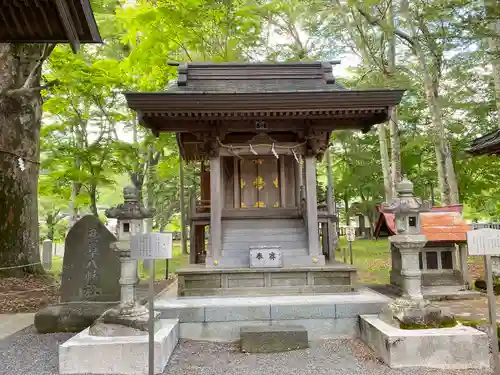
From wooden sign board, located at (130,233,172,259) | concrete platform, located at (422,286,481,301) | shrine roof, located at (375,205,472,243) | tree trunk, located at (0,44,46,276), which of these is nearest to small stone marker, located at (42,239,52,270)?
tree trunk, located at (0,44,46,276)

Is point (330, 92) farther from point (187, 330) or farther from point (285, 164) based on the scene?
point (187, 330)

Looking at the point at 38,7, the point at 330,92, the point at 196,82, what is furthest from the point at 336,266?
the point at 38,7

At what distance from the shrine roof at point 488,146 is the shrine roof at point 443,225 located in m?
1.92

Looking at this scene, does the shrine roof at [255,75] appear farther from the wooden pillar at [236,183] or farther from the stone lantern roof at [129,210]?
the stone lantern roof at [129,210]

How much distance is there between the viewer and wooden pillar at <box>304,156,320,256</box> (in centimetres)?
917

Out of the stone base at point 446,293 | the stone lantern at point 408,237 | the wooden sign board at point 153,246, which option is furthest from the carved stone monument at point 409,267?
the wooden sign board at point 153,246

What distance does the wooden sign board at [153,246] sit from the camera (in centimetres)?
505

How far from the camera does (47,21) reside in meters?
5.08

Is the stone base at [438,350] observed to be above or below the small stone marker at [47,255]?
below

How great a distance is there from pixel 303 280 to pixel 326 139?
156 inches

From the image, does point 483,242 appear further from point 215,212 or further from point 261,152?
point 215,212

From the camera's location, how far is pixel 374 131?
92.4ft

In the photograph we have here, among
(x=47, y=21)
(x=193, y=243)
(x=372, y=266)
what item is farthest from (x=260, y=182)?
(x=372, y=266)

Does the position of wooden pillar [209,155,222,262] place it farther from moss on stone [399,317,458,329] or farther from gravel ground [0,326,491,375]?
moss on stone [399,317,458,329]
